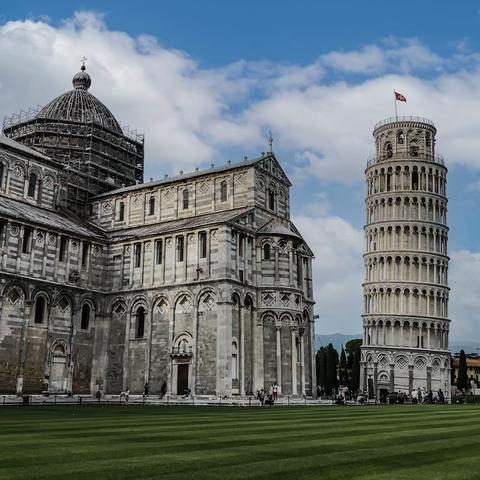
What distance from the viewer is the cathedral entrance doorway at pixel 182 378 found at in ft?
159

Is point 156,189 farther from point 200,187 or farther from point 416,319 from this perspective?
point 416,319

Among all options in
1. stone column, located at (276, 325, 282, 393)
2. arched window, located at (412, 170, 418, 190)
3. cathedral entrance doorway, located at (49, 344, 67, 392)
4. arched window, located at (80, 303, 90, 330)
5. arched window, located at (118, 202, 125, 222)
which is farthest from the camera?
arched window, located at (412, 170, 418, 190)

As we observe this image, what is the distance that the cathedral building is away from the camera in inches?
1871

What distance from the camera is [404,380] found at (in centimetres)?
8369

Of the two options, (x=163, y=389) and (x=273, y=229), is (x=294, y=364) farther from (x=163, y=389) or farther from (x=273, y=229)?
(x=273, y=229)

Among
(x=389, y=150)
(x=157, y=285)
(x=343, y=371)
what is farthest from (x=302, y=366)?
(x=343, y=371)

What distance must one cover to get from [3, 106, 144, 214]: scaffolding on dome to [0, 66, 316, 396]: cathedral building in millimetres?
3544

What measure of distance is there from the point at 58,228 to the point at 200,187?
42.9 ft

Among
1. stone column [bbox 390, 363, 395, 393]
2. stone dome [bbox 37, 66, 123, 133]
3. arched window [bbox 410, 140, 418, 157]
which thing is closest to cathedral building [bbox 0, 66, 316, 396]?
stone dome [bbox 37, 66, 123, 133]

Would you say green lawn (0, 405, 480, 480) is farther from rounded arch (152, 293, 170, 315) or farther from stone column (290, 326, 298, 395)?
rounded arch (152, 293, 170, 315)

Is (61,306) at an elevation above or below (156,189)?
below

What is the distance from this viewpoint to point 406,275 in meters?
86.1

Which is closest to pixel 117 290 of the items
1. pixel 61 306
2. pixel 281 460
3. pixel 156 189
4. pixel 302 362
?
pixel 61 306

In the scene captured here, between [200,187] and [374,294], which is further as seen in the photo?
[374,294]
